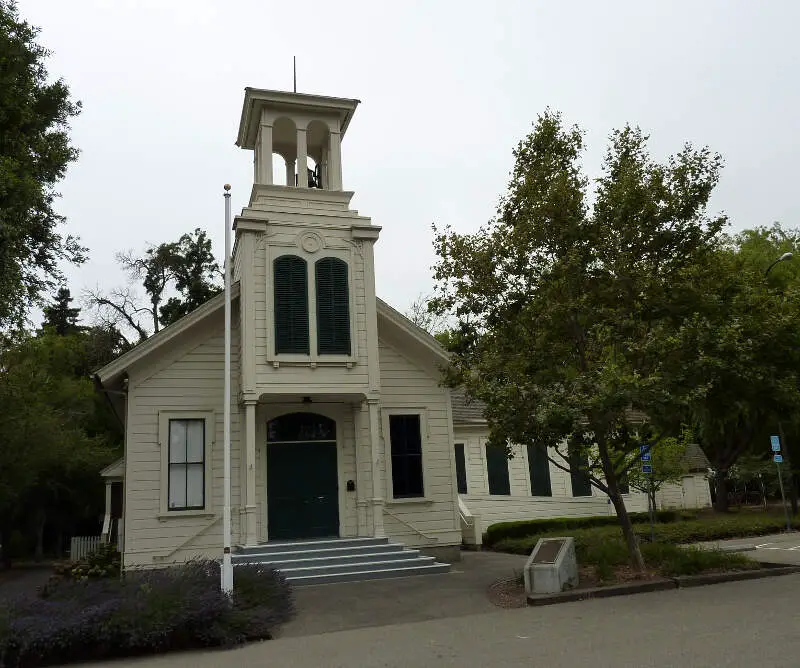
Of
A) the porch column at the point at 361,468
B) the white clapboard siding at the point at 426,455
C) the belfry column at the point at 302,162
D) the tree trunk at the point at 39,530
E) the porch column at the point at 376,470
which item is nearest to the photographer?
the porch column at the point at 376,470

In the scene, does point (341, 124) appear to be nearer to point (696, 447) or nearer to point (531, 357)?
point (531, 357)

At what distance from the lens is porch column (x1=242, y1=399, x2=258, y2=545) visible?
47.8 feet

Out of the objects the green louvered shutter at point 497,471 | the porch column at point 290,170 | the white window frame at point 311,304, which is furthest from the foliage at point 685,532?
the porch column at point 290,170

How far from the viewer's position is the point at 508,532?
20.6 metres

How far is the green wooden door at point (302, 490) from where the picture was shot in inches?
615

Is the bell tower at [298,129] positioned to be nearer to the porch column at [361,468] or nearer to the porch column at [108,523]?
the porch column at [361,468]

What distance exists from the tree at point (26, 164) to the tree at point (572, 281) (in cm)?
743

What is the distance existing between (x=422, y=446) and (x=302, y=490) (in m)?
3.05

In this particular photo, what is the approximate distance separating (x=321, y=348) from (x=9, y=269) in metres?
6.24

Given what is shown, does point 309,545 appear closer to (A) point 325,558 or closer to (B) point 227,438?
(A) point 325,558

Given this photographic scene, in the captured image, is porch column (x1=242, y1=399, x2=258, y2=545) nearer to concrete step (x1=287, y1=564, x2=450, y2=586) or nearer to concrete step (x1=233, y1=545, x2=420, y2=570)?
concrete step (x1=233, y1=545, x2=420, y2=570)

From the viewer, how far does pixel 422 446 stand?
17.0 metres

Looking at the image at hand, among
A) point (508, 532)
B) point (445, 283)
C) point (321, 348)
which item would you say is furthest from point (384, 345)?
point (508, 532)

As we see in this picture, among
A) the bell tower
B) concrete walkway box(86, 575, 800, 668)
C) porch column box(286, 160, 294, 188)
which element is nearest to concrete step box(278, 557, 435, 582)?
concrete walkway box(86, 575, 800, 668)
